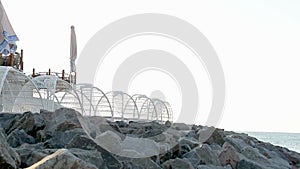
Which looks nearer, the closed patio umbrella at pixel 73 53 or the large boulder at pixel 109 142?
the large boulder at pixel 109 142

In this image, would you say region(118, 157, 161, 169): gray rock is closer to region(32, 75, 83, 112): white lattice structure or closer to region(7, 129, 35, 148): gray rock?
region(7, 129, 35, 148): gray rock

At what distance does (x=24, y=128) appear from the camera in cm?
466

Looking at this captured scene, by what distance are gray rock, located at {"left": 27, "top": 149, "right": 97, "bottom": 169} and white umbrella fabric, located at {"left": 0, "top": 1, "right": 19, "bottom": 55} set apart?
11.1 meters

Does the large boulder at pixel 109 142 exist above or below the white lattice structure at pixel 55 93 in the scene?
below

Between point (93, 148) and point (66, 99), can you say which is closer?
point (93, 148)

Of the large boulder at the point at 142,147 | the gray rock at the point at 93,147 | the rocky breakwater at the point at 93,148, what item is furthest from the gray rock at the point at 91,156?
the large boulder at the point at 142,147

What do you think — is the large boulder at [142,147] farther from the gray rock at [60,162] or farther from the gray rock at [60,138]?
the gray rock at [60,162]

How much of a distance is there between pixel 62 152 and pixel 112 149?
98 cm

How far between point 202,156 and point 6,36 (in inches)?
406

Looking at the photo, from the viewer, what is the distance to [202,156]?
14.9ft

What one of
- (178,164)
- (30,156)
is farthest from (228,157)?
(30,156)

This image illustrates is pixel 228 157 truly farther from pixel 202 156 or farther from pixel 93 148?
pixel 93 148

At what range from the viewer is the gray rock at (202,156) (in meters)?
4.40

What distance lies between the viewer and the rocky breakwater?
3034mm
